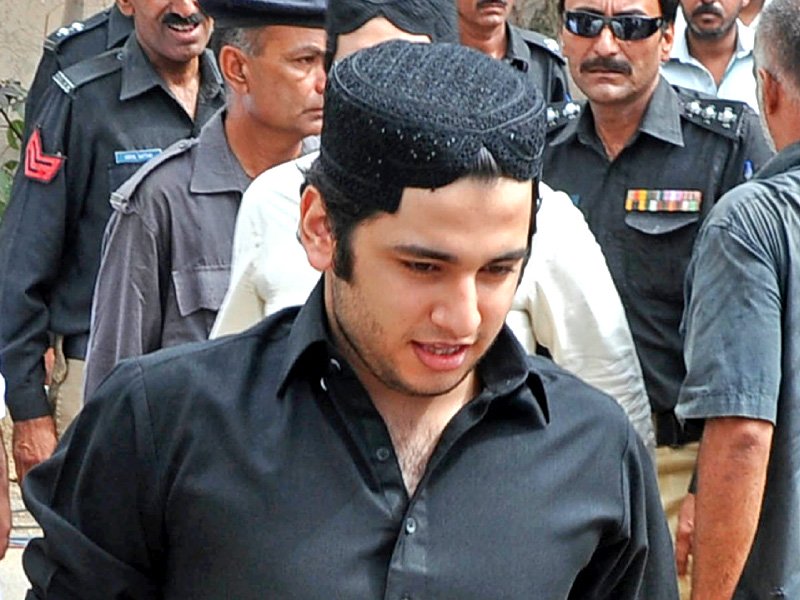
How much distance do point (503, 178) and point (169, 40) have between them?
2725 millimetres

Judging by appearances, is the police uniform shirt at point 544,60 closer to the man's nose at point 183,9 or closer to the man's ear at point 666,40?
the man's ear at point 666,40

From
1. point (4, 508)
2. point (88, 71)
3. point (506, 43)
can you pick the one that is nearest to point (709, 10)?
point (506, 43)

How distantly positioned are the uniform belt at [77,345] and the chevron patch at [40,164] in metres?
0.41

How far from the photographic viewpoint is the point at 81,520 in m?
1.98

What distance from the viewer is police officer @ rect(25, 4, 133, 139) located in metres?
5.09

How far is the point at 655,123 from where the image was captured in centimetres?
398

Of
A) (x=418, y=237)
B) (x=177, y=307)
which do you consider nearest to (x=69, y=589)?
(x=418, y=237)

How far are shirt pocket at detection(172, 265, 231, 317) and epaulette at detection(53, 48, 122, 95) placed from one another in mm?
1177

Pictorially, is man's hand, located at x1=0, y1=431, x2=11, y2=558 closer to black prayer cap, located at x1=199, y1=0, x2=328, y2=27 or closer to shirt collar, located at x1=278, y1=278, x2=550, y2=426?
black prayer cap, located at x1=199, y1=0, x2=328, y2=27

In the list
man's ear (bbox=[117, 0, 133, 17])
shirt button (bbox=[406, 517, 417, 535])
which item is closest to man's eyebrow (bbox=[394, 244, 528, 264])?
shirt button (bbox=[406, 517, 417, 535])

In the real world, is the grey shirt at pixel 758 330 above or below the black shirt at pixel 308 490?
below

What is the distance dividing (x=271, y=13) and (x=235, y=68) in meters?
0.17

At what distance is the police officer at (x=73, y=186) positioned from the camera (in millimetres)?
4281

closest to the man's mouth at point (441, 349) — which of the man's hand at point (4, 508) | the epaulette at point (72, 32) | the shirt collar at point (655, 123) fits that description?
the man's hand at point (4, 508)
